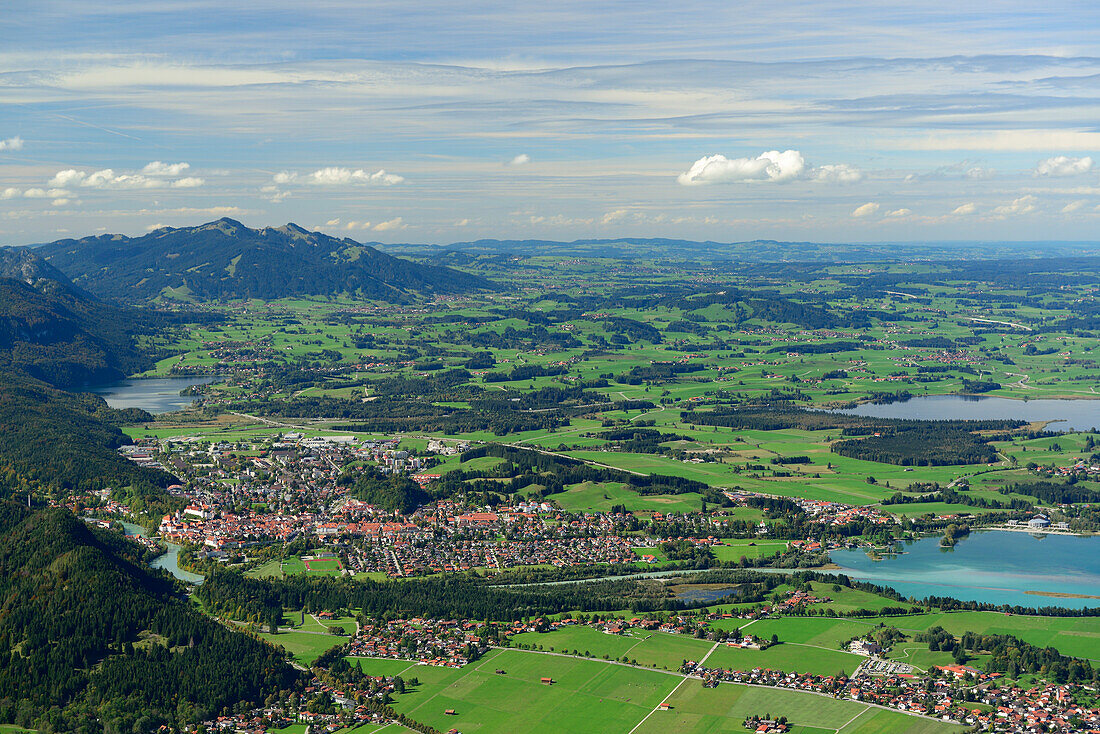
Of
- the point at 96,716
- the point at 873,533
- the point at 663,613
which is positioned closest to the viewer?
the point at 96,716

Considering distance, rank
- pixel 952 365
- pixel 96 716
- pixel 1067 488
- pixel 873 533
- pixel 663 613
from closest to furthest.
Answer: pixel 96 716, pixel 663 613, pixel 873 533, pixel 1067 488, pixel 952 365

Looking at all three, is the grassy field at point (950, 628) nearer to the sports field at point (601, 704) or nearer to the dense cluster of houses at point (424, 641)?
the sports field at point (601, 704)

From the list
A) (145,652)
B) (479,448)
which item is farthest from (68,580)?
(479,448)

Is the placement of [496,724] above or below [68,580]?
below

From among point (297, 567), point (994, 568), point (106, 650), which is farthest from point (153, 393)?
point (994, 568)

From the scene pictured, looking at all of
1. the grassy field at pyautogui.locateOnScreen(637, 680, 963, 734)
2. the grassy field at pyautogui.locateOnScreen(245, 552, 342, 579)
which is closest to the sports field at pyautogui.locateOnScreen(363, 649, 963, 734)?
the grassy field at pyautogui.locateOnScreen(637, 680, 963, 734)

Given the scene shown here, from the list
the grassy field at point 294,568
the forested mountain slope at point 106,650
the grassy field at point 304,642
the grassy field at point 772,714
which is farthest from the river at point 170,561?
the grassy field at point 772,714

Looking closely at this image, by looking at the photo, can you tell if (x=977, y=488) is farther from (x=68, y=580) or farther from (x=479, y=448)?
(x=68, y=580)
